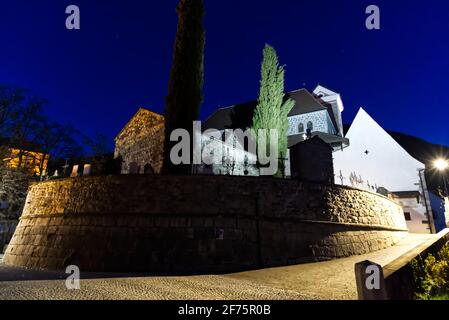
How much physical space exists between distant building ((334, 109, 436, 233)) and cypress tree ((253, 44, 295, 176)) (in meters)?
5.56

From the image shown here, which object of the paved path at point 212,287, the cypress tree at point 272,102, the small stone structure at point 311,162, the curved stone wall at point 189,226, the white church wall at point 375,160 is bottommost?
the paved path at point 212,287

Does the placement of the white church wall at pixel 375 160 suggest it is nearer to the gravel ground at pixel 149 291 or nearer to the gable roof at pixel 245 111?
the gable roof at pixel 245 111

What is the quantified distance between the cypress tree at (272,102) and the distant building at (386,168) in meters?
5.56

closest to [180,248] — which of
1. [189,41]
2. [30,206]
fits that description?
[30,206]

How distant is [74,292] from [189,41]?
518 inches

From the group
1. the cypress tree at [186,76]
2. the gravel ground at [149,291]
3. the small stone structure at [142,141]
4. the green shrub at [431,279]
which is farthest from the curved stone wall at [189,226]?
the small stone structure at [142,141]

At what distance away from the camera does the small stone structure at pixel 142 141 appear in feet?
66.9

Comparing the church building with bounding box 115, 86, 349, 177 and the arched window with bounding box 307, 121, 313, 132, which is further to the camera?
the arched window with bounding box 307, 121, 313, 132

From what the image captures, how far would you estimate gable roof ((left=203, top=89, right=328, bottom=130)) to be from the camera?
96.5 feet

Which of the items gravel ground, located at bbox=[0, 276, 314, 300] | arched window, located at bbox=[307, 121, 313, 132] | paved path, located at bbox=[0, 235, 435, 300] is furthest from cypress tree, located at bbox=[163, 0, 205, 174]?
arched window, located at bbox=[307, 121, 313, 132]

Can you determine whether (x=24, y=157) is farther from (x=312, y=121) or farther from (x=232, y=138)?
(x=312, y=121)

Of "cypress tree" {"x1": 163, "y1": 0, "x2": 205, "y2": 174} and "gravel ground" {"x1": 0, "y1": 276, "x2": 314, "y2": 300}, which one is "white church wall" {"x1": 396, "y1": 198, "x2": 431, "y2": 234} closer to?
"cypress tree" {"x1": 163, "y1": 0, "x2": 205, "y2": 174}
